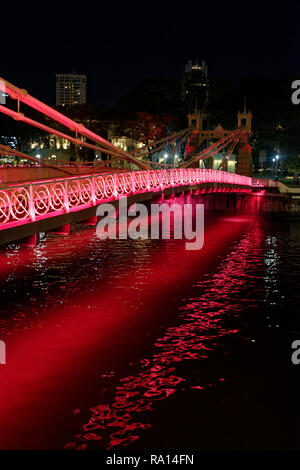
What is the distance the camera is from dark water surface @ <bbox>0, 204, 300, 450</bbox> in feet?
23.9

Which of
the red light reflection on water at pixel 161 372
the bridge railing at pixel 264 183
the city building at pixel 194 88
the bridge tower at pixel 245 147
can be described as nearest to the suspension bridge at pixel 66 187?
the red light reflection on water at pixel 161 372

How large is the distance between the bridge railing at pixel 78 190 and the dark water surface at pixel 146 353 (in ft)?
6.91

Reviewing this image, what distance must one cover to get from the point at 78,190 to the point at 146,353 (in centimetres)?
824

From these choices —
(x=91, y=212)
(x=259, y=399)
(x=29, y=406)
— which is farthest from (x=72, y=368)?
(x=91, y=212)

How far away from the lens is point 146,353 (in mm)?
10055

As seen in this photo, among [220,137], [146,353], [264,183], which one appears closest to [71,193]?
[146,353]

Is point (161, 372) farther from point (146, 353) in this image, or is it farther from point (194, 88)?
point (194, 88)

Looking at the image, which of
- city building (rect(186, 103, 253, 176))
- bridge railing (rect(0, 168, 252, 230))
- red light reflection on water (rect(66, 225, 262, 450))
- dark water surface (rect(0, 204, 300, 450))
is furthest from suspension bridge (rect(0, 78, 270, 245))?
city building (rect(186, 103, 253, 176))

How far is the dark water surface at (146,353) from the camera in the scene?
7281mm

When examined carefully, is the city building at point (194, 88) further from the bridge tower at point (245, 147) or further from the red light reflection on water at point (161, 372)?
the red light reflection on water at point (161, 372)

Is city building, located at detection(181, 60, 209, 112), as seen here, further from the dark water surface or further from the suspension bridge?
the dark water surface

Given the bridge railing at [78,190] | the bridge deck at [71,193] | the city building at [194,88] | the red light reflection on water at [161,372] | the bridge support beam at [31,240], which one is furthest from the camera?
the city building at [194,88]

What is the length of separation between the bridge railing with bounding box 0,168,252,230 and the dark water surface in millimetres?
2107
